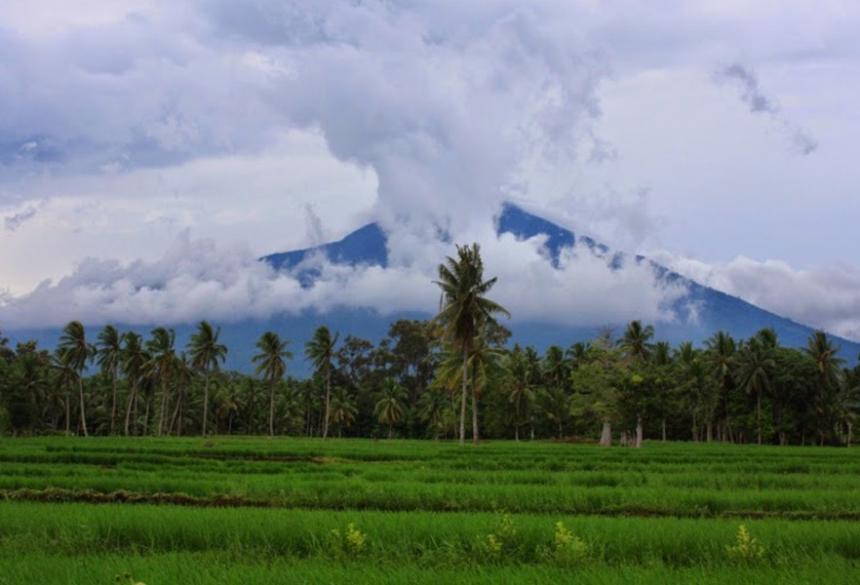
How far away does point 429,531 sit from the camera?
10133 millimetres

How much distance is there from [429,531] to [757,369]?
67095 mm

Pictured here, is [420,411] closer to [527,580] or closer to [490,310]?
[490,310]

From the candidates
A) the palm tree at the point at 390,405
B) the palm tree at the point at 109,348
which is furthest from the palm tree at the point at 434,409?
the palm tree at the point at 109,348

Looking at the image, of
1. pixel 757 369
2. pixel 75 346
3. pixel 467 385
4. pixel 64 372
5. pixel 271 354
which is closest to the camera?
pixel 467 385

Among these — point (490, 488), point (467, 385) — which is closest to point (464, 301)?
point (467, 385)

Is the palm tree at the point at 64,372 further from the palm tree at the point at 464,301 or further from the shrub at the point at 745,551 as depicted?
the shrub at the point at 745,551

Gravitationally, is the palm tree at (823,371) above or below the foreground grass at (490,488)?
above

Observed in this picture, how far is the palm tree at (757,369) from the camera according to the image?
2739 inches

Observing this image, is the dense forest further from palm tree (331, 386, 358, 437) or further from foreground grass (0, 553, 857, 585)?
foreground grass (0, 553, 857, 585)

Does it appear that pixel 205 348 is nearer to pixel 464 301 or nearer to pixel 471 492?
pixel 464 301

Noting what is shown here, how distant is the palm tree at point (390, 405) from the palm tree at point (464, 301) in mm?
38986

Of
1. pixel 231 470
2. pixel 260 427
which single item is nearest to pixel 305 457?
pixel 231 470

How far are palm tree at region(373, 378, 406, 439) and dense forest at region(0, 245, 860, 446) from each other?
286mm

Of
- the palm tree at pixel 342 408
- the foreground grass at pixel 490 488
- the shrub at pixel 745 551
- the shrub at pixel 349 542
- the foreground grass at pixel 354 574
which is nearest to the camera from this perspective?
the foreground grass at pixel 354 574
